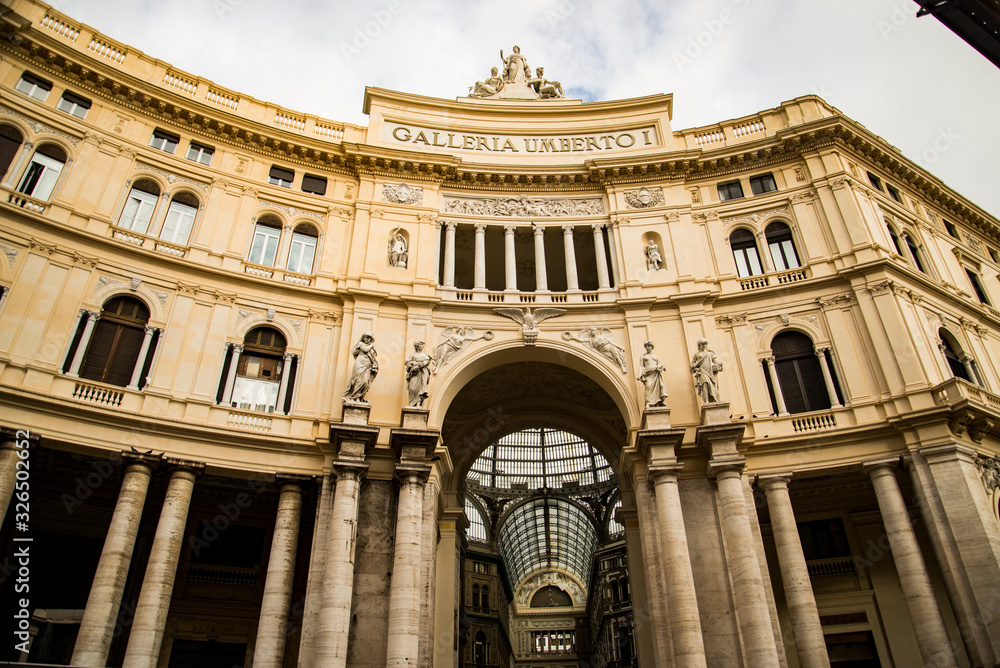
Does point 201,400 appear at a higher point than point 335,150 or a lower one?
lower

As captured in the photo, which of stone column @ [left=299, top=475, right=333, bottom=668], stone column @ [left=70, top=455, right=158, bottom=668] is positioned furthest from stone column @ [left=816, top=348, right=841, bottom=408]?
stone column @ [left=70, top=455, right=158, bottom=668]

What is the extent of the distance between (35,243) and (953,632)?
104 feet

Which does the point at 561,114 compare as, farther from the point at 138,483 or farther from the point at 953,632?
the point at 953,632

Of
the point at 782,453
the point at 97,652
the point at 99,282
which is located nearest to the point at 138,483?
the point at 97,652

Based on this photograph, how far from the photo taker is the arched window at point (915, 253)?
27.4 metres

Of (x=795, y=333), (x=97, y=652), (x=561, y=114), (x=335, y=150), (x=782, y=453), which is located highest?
(x=561, y=114)

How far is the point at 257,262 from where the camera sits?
82.2 feet

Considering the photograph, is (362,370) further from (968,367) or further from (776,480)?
(968,367)

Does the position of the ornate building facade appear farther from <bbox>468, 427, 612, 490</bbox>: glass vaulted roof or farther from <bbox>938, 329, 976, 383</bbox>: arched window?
<bbox>468, 427, 612, 490</bbox>: glass vaulted roof

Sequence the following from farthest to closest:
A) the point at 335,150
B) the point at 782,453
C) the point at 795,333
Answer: the point at 335,150 < the point at 795,333 < the point at 782,453

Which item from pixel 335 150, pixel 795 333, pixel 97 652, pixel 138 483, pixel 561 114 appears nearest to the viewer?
pixel 97 652

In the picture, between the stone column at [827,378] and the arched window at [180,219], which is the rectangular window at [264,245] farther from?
the stone column at [827,378]

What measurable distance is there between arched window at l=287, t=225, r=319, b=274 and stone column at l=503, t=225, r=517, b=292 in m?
7.83

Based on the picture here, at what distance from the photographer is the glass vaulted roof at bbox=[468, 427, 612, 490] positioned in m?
60.8
